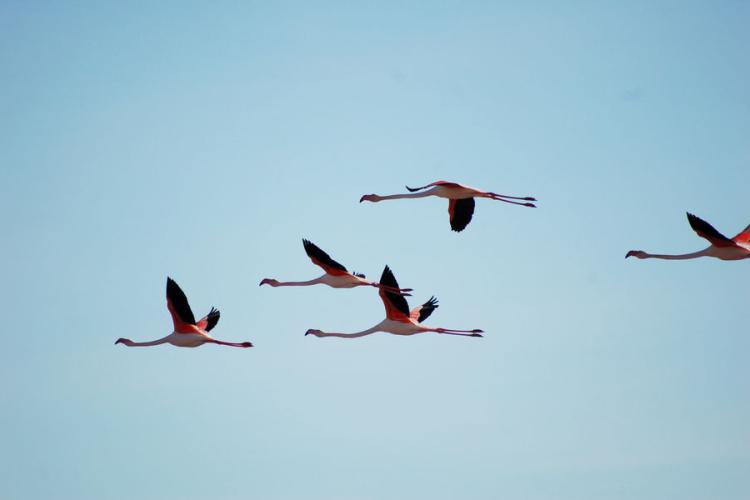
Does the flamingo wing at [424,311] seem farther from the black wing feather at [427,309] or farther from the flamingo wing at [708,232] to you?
the flamingo wing at [708,232]

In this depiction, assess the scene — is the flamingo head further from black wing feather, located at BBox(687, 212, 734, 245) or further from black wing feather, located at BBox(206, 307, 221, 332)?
black wing feather, located at BBox(206, 307, 221, 332)

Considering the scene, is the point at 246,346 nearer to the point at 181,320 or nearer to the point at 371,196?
Answer: the point at 181,320

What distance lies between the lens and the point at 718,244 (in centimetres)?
3328

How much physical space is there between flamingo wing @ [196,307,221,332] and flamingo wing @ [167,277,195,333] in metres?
1.20

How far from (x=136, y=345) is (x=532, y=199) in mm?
8764

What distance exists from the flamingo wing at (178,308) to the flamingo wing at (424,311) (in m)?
4.52

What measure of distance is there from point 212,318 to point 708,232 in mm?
10201

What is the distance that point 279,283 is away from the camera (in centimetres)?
3575

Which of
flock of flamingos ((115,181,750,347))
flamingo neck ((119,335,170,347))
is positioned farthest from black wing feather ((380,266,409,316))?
flamingo neck ((119,335,170,347))

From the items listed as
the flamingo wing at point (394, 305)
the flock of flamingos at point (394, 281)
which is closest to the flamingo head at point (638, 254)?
the flock of flamingos at point (394, 281)

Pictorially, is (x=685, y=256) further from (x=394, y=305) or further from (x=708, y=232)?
(x=394, y=305)

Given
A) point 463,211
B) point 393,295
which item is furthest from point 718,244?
point 393,295

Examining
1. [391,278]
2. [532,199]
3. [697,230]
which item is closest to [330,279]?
[391,278]

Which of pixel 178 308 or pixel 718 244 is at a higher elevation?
pixel 718 244
